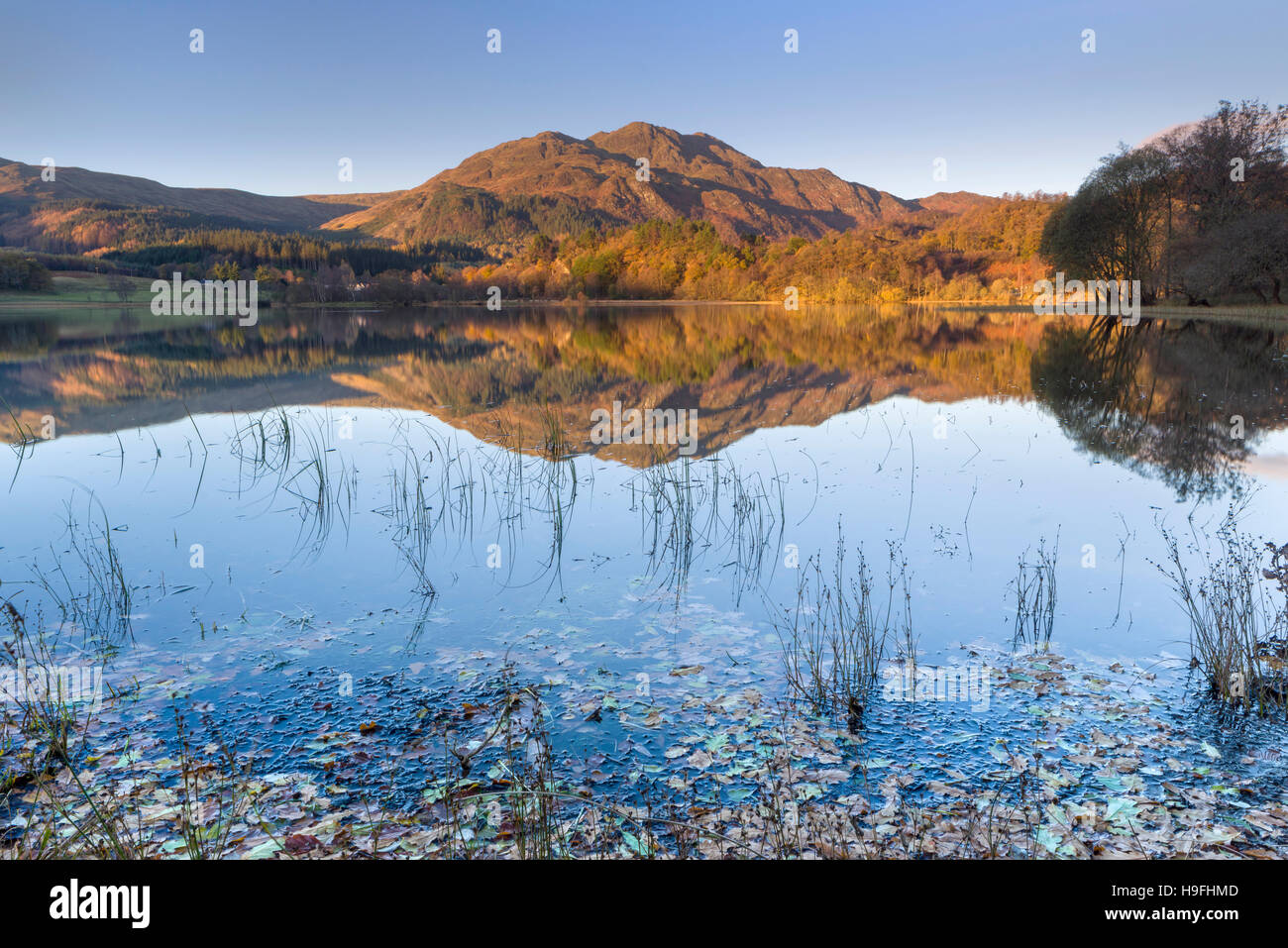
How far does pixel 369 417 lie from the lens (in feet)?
58.5

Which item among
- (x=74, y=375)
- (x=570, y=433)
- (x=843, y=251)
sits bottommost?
(x=570, y=433)

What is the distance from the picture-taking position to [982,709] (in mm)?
5102

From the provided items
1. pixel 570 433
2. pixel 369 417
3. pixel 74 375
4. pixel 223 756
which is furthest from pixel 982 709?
pixel 74 375

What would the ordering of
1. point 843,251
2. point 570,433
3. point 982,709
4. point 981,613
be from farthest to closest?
point 843,251 < point 570,433 < point 981,613 < point 982,709

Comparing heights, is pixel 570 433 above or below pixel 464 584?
above

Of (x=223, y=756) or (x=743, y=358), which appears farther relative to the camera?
(x=743, y=358)

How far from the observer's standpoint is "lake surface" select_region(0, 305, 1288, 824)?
5684 millimetres

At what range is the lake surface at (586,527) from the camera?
5.68 m

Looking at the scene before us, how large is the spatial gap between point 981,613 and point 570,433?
32.5ft

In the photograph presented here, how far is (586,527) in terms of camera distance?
9617 mm

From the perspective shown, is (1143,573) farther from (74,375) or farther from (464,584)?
(74,375)
